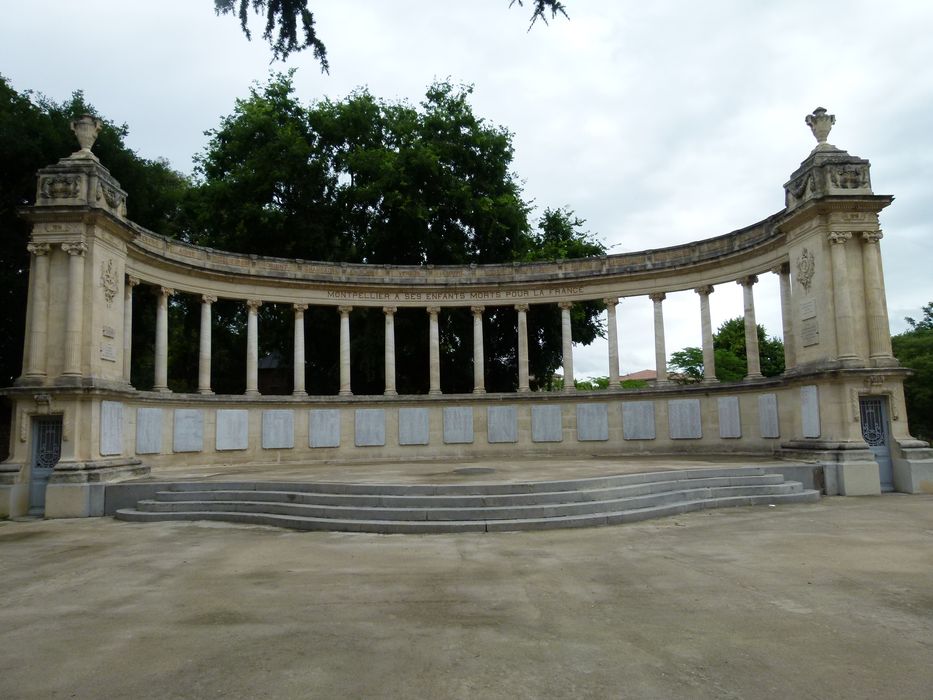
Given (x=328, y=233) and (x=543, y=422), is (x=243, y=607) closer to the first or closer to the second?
(x=543, y=422)

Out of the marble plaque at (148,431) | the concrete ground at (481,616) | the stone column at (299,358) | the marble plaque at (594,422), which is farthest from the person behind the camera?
the marble plaque at (594,422)

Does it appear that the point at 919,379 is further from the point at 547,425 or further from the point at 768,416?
the point at 547,425

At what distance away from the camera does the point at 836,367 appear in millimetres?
20516

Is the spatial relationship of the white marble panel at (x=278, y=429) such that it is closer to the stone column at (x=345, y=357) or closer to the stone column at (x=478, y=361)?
the stone column at (x=345, y=357)

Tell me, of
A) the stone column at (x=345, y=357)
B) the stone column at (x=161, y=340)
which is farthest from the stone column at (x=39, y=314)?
the stone column at (x=345, y=357)

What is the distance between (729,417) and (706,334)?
3.87m

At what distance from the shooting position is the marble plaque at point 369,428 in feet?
98.9

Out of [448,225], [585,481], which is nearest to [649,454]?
[585,481]

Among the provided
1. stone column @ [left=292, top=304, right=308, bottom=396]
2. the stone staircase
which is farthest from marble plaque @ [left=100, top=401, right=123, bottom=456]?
stone column @ [left=292, top=304, right=308, bottom=396]

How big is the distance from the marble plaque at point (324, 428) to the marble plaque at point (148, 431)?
6755mm

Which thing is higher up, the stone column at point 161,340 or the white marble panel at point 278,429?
the stone column at point 161,340

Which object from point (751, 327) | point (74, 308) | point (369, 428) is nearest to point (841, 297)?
point (751, 327)

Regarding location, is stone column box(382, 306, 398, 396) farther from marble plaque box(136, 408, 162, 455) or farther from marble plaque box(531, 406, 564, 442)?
marble plaque box(136, 408, 162, 455)

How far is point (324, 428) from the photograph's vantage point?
97.7ft
